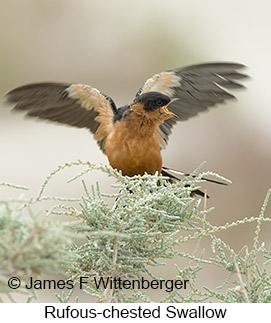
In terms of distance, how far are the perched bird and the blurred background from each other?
4.25m

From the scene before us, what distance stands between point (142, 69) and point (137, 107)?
8.85 metres

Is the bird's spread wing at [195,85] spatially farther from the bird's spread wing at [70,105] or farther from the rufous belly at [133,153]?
the rufous belly at [133,153]

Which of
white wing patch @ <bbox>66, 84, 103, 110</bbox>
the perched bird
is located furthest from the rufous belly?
white wing patch @ <bbox>66, 84, 103, 110</bbox>

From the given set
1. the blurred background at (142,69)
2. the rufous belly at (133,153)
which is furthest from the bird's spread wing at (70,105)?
the blurred background at (142,69)

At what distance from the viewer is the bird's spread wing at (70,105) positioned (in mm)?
4522

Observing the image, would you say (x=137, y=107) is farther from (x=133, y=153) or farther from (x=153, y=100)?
(x=133, y=153)

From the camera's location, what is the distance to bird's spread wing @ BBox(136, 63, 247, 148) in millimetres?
4599

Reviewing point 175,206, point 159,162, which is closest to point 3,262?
point 175,206

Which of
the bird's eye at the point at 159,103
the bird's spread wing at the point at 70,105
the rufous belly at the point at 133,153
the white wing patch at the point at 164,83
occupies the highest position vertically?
the white wing patch at the point at 164,83

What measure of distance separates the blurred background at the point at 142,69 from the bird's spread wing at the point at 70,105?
13.8 ft

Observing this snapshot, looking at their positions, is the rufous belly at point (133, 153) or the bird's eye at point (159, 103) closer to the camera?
the rufous belly at point (133, 153)

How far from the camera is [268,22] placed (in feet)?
46.0

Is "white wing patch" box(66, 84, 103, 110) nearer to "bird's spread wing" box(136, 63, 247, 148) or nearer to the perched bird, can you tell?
the perched bird
